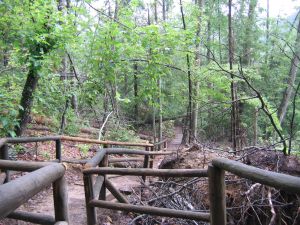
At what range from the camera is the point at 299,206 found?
3281 millimetres

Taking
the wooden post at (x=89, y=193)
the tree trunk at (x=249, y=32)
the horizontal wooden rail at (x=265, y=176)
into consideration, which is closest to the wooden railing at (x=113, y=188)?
the wooden post at (x=89, y=193)

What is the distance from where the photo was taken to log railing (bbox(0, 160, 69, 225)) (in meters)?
1.20

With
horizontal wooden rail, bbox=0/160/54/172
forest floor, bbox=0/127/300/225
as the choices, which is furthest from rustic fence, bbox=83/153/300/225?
horizontal wooden rail, bbox=0/160/54/172

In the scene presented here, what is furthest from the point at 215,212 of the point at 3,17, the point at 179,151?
the point at 3,17

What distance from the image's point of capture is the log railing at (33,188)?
1.20 m

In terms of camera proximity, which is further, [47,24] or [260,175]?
[47,24]

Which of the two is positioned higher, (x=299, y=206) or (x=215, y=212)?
(x=215, y=212)

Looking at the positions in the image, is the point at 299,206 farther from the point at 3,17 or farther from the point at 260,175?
the point at 3,17

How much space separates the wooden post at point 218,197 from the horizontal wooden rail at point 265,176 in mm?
89

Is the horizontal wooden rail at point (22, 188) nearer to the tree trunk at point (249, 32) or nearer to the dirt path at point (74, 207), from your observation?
the dirt path at point (74, 207)

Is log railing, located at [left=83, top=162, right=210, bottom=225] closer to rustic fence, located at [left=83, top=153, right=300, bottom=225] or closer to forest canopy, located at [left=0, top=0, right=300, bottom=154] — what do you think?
rustic fence, located at [left=83, top=153, right=300, bottom=225]

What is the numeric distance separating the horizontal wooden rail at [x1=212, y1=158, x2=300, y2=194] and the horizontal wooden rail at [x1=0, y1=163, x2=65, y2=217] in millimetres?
1209

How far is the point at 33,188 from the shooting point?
145 cm

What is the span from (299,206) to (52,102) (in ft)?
25.1
